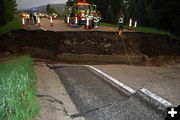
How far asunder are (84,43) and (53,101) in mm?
11566

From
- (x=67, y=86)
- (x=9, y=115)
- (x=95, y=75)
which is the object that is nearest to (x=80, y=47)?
(x=95, y=75)

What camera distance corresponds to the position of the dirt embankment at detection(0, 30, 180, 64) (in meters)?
14.9

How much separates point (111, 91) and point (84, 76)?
202cm

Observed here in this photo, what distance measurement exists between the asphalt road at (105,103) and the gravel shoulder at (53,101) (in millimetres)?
160

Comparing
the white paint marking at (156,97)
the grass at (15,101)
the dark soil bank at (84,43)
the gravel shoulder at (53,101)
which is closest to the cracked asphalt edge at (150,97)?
the white paint marking at (156,97)

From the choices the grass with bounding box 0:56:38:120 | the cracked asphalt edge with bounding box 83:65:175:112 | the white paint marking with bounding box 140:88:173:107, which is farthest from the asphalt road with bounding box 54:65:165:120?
the grass with bounding box 0:56:38:120

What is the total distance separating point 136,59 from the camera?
15.3 metres

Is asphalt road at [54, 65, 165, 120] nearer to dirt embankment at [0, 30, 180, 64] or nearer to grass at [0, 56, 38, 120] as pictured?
grass at [0, 56, 38, 120]

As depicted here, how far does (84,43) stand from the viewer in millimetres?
16078

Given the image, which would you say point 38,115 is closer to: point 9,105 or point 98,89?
point 9,105

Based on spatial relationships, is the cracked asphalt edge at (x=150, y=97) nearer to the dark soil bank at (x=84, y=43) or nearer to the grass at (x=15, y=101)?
the grass at (x=15, y=101)

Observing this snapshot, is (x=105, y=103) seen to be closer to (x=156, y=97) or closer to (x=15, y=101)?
(x=156, y=97)

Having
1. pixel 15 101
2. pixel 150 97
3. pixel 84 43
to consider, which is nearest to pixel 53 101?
pixel 15 101

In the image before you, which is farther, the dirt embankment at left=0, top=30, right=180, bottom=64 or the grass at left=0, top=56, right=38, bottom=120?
the dirt embankment at left=0, top=30, right=180, bottom=64
